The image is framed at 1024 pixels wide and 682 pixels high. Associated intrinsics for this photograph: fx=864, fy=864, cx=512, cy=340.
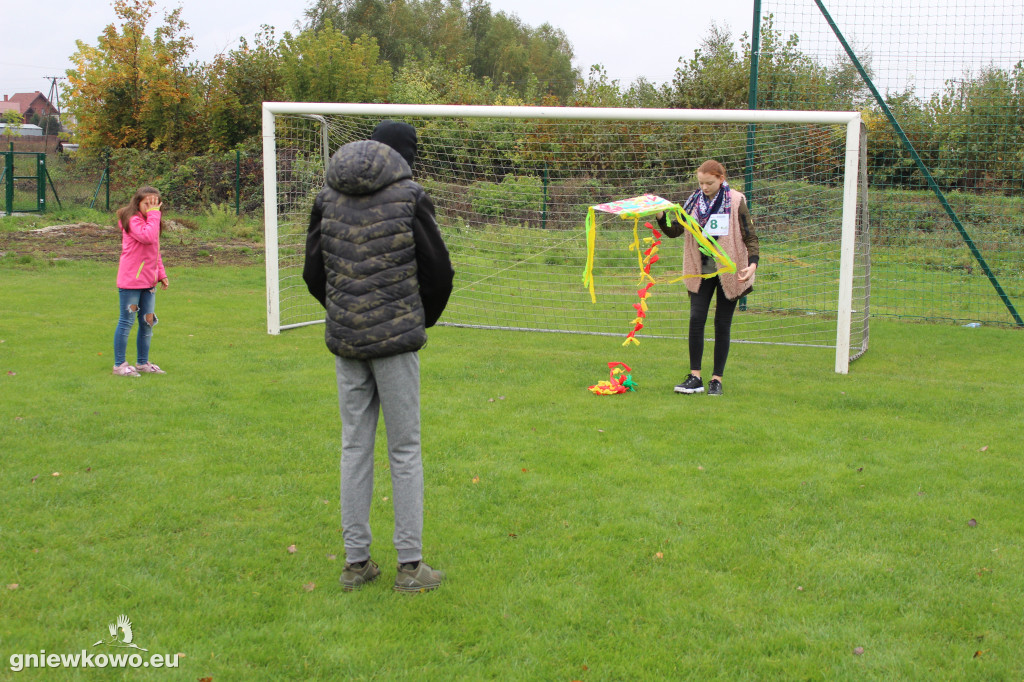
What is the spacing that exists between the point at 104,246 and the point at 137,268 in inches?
384

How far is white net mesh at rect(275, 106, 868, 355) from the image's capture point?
32.2 ft

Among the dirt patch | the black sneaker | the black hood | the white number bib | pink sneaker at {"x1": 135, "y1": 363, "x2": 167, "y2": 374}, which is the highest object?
the black hood

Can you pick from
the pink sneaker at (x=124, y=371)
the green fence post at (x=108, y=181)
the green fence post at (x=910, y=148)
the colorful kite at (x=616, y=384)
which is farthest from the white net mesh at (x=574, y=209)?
the green fence post at (x=108, y=181)

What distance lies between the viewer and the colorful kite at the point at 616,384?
6.80m

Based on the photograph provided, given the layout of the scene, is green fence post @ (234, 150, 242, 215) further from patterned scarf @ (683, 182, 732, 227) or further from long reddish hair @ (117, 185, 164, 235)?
patterned scarf @ (683, 182, 732, 227)

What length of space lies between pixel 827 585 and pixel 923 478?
1.67m

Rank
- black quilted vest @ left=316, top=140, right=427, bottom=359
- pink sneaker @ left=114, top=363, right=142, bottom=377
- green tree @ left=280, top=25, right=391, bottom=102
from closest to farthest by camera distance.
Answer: black quilted vest @ left=316, top=140, right=427, bottom=359, pink sneaker @ left=114, top=363, right=142, bottom=377, green tree @ left=280, top=25, right=391, bottom=102

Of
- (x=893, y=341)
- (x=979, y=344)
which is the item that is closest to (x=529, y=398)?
(x=893, y=341)

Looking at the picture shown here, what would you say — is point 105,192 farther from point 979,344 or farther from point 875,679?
point 875,679

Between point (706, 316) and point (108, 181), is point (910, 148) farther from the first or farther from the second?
point (108, 181)

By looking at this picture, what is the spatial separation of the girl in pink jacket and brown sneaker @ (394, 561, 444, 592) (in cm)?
433

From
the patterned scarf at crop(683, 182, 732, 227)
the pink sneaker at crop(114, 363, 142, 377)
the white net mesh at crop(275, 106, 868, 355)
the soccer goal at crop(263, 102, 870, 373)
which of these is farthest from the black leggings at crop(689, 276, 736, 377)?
the pink sneaker at crop(114, 363, 142, 377)

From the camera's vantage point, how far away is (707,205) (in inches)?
261

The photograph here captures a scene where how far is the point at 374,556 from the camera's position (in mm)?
3840
